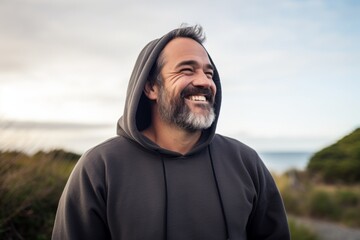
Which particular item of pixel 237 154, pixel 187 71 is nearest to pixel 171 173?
pixel 237 154

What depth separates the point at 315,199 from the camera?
10.5 metres

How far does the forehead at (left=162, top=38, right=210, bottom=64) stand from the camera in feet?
7.15

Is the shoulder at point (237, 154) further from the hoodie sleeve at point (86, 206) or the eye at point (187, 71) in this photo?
the hoodie sleeve at point (86, 206)

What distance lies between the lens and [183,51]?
2.20m

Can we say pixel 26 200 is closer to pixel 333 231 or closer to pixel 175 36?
pixel 175 36

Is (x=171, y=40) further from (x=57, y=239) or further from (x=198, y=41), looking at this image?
(x=57, y=239)

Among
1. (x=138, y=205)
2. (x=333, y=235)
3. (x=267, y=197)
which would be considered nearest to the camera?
(x=138, y=205)

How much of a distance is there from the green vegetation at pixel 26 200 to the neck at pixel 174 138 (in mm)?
2502

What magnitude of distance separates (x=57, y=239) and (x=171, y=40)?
1158 millimetres

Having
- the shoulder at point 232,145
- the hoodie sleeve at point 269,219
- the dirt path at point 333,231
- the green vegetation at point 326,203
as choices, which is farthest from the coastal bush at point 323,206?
the shoulder at point 232,145

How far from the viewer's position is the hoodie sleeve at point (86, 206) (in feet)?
6.63

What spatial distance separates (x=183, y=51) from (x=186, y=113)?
0.32 m

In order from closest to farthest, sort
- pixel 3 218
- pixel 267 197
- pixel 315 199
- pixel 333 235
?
pixel 267 197, pixel 3 218, pixel 333 235, pixel 315 199

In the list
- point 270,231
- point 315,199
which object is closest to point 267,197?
point 270,231
